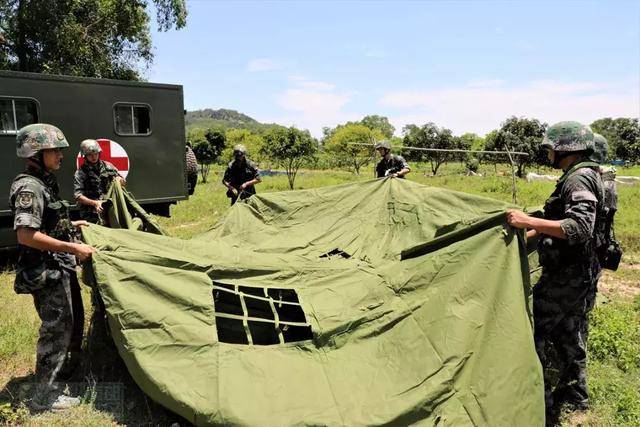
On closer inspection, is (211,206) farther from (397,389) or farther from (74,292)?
(397,389)

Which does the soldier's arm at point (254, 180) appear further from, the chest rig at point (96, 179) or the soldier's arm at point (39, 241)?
the soldier's arm at point (39, 241)

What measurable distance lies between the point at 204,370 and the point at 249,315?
0.82 meters

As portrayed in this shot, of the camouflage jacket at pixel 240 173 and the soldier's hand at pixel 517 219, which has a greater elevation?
the camouflage jacket at pixel 240 173

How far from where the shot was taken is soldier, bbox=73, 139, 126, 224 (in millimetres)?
5550

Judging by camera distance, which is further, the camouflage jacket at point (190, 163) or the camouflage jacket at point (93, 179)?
the camouflage jacket at point (190, 163)

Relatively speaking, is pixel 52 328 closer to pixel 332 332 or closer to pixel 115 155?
pixel 332 332

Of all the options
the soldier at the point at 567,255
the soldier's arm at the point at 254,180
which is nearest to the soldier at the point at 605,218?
the soldier at the point at 567,255

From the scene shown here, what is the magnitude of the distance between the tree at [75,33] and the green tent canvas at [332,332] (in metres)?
13.9

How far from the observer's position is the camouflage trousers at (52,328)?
339 cm

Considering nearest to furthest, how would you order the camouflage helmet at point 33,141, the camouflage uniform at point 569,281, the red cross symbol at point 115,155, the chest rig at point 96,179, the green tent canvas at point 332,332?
the green tent canvas at point 332,332 → the camouflage uniform at point 569,281 → the camouflage helmet at point 33,141 → the chest rig at point 96,179 → the red cross symbol at point 115,155

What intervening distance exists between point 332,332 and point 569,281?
1681 mm

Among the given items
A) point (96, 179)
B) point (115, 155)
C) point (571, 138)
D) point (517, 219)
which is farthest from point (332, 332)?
point (115, 155)

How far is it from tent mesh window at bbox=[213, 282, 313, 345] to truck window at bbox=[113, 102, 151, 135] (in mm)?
4917

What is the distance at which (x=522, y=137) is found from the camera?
32156mm
